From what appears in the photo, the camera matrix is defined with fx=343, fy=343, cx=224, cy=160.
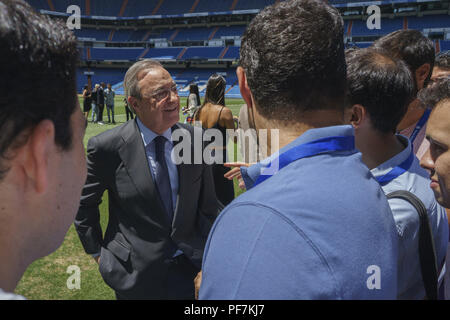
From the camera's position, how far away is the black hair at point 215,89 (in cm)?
505

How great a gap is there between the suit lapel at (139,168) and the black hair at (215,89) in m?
2.71

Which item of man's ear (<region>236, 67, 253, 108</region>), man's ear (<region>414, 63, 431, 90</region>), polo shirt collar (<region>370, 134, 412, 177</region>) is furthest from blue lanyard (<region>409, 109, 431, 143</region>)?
man's ear (<region>236, 67, 253, 108</region>)

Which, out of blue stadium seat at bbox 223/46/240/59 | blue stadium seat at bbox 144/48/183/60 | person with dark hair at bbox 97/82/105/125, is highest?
blue stadium seat at bbox 144/48/183/60

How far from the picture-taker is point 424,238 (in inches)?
60.9

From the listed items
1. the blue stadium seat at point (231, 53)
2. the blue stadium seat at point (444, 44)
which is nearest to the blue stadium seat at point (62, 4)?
the blue stadium seat at point (231, 53)

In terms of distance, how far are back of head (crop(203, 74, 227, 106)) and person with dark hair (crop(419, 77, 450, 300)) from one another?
11.7 ft

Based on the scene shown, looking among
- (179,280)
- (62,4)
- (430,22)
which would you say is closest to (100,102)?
(179,280)

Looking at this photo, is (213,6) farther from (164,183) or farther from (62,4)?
(164,183)

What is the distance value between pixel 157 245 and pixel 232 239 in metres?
1.61

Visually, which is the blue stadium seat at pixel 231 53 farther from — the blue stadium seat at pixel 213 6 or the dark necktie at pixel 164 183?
the dark necktie at pixel 164 183

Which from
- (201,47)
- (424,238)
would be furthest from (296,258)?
(201,47)

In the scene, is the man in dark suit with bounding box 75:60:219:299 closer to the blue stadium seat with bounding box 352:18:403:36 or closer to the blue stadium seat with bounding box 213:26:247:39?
the blue stadium seat with bounding box 352:18:403:36

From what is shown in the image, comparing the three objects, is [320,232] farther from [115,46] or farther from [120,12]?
[120,12]

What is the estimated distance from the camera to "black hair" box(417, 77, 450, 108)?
1709 mm
